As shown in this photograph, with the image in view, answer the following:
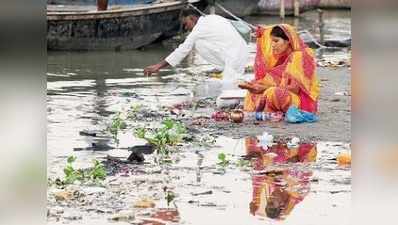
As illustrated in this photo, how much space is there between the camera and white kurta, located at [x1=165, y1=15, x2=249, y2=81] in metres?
7.38

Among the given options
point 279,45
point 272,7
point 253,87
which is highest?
point 272,7

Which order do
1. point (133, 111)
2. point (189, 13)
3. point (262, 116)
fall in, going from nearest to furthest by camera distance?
point (262, 116) → point (133, 111) → point (189, 13)

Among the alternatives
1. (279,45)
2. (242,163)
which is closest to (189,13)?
(279,45)

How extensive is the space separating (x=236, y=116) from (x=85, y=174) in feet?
6.42

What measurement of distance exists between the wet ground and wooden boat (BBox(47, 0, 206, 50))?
4.35 metres

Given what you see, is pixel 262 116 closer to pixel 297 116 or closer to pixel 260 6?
pixel 297 116

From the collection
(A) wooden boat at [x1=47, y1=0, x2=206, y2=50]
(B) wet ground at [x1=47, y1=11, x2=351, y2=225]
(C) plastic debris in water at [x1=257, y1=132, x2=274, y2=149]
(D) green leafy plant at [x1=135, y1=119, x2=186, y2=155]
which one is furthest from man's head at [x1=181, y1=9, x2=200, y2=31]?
(C) plastic debris in water at [x1=257, y1=132, x2=274, y2=149]

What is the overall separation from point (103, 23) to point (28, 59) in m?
11.9

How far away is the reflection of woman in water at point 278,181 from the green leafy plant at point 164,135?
1.67ft

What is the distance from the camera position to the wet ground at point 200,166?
3.73m

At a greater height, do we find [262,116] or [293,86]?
[293,86]

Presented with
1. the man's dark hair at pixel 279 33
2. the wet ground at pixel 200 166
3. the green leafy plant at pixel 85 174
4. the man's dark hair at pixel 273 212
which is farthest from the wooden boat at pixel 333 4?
the man's dark hair at pixel 273 212

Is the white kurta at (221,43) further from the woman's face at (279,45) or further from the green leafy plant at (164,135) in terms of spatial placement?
the green leafy plant at (164,135)

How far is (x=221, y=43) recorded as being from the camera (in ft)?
24.4
